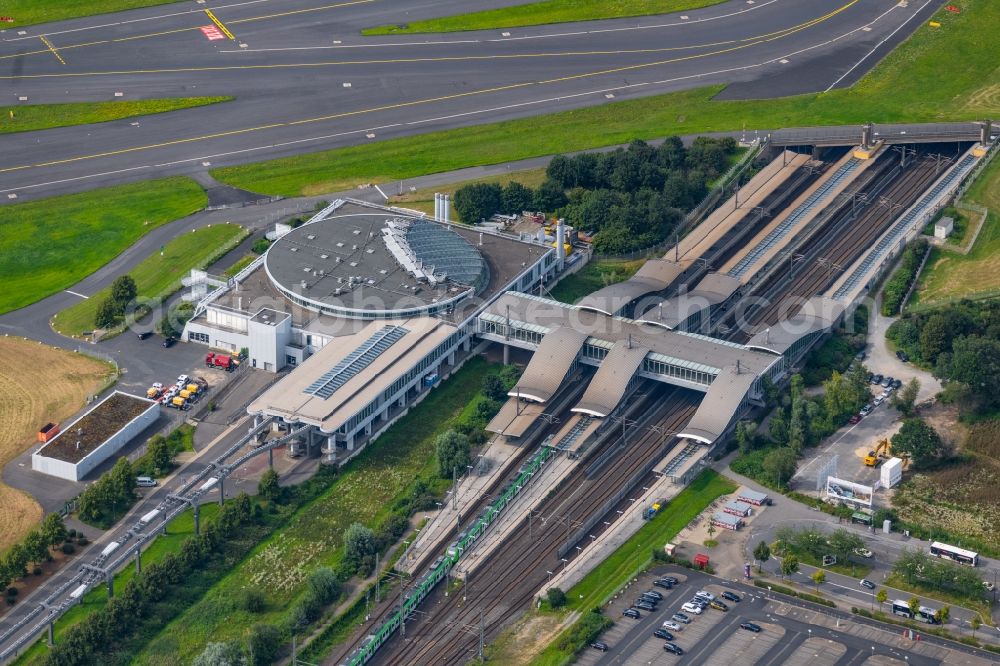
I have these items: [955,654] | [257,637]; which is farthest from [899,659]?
[257,637]

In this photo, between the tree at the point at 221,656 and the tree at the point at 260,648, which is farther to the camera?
the tree at the point at 260,648

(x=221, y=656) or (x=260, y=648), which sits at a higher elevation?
(x=221, y=656)

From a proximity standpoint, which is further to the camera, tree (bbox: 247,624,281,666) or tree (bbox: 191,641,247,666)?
tree (bbox: 247,624,281,666)

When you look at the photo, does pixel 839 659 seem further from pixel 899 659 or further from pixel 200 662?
pixel 200 662

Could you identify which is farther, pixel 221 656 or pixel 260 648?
pixel 260 648

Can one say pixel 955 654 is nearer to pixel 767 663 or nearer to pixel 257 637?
pixel 767 663

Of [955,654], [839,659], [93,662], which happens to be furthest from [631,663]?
[93,662]
